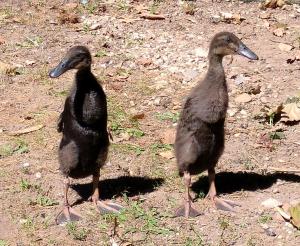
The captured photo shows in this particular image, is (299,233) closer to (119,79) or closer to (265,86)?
(265,86)

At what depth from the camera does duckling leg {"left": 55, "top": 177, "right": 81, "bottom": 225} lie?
5.84m

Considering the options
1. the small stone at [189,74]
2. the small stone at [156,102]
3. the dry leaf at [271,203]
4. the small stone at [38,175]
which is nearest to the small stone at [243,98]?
the small stone at [189,74]

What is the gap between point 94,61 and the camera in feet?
29.1

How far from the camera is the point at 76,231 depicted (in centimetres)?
571

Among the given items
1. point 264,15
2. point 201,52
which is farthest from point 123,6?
point 264,15

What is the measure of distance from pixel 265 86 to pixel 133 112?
5.29ft

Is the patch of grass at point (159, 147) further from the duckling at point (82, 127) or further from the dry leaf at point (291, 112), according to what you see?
the dry leaf at point (291, 112)

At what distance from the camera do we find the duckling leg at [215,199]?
19.6 feet

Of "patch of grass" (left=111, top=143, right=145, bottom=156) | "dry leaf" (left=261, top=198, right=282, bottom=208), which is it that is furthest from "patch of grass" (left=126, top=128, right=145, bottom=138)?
"dry leaf" (left=261, top=198, right=282, bottom=208)

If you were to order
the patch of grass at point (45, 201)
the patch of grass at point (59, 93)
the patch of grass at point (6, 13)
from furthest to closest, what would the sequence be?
the patch of grass at point (6, 13)
the patch of grass at point (59, 93)
the patch of grass at point (45, 201)

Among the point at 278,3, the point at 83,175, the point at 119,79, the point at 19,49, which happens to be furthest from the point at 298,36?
the point at 83,175

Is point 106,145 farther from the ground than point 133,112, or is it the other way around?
point 106,145

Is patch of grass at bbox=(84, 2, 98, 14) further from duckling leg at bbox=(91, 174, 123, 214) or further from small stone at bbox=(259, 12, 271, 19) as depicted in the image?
duckling leg at bbox=(91, 174, 123, 214)

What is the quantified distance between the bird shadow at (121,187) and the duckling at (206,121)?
52 cm
